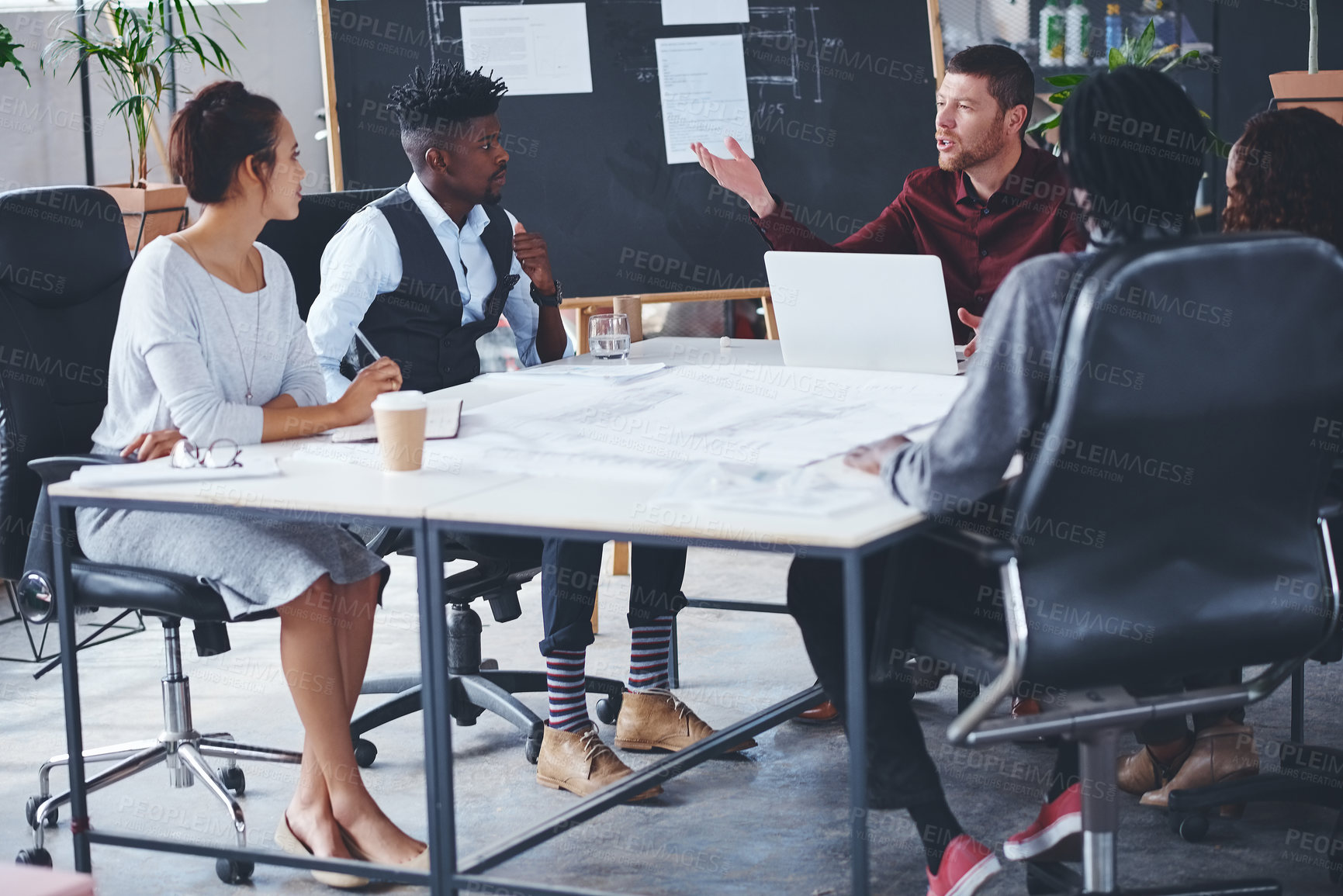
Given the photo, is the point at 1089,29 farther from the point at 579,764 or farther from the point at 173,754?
the point at 173,754

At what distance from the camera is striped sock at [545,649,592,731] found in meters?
2.44

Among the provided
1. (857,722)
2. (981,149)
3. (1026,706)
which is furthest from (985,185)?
(857,722)

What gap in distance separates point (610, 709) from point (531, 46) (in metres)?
1.77

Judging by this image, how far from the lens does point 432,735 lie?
1668mm

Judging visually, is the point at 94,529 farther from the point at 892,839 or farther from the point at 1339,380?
the point at 1339,380

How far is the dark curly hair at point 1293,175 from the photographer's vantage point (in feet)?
6.95

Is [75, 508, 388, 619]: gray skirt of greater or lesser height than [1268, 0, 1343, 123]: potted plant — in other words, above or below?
below

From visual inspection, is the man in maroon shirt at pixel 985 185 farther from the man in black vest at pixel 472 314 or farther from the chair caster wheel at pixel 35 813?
the chair caster wheel at pixel 35 813

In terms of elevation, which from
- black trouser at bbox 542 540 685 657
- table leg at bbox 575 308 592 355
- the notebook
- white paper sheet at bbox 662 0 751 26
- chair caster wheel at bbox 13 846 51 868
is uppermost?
white paper sheet at bbox 662 0 751 26

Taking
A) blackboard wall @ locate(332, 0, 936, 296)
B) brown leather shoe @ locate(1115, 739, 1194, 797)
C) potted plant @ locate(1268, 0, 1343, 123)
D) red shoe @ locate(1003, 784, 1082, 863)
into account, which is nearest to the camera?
red shoe @ locate(1003, 784, 1082, 863)

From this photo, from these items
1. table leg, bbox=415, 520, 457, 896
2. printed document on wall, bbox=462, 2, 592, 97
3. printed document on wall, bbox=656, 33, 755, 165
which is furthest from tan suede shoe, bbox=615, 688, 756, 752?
printed document on wall, bbox=462, 2, 592, 97

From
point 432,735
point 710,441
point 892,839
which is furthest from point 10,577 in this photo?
point 892,839

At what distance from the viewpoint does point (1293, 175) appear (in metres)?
2.13

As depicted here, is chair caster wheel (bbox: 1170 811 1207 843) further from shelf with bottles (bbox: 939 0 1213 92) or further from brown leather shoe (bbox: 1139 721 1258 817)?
shelf with bottles (bbox: 939 0 1213 92)
